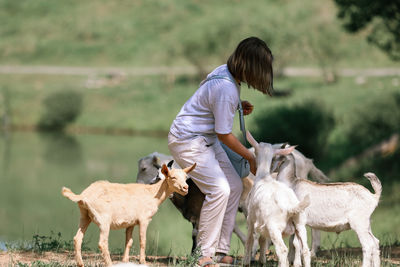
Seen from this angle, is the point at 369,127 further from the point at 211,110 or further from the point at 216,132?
the point at 216,132

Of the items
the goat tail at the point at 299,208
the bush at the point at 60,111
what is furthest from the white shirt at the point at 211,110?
the bush at the point at 60,111

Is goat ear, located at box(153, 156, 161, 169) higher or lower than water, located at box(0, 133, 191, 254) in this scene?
higher

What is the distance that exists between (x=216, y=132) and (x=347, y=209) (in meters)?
1.57

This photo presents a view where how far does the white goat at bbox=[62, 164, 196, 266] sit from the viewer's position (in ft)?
18.9

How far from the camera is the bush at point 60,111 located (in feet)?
159

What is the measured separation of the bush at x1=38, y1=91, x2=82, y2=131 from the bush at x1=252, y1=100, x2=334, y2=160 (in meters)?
27.1

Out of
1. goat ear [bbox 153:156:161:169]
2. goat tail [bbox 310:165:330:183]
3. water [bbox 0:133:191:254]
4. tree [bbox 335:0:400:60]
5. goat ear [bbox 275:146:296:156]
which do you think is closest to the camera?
goat ear [bbox 275:146:296:156]

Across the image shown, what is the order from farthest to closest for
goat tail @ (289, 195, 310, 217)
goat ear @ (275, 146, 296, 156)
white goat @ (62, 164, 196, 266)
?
goat ear @ (275, 146, 296, 156) → white goat @ (62, 164, 196, 266) → goat tail @ (289, 195, 310, 217)

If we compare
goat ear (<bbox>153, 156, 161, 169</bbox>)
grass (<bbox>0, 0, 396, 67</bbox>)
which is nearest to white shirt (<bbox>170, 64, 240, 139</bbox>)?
goat ear (<bbox>153, 156, 161, 169</bbox>)

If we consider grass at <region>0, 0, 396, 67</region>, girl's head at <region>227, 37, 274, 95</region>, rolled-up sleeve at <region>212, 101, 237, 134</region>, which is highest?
grass at <region>0, 0, 396, 67</region>

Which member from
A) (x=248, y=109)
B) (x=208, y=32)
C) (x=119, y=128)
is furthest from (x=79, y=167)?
(x=208, y=32)

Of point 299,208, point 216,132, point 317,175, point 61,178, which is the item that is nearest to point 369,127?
point 61,178

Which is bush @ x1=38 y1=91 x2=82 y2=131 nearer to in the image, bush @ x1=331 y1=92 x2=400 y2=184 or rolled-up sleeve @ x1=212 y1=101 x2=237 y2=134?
bush @ x1=331 y1=92 x2=400 y2=184

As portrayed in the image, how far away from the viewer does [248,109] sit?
22.7 feet
